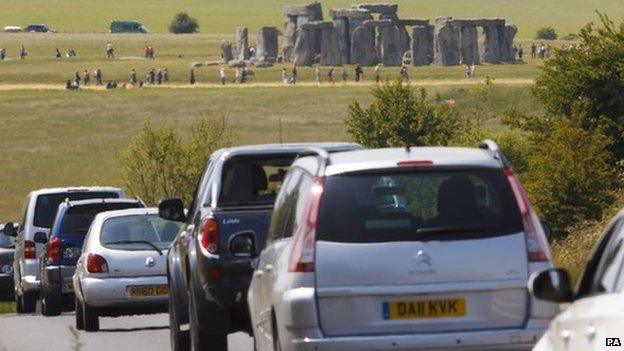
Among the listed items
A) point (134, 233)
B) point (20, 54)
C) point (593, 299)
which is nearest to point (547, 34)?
point (20, 54)

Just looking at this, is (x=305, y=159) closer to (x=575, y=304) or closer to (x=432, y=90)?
(x=575, y=304)

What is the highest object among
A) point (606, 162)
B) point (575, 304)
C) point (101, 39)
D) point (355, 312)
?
point (575, 304)

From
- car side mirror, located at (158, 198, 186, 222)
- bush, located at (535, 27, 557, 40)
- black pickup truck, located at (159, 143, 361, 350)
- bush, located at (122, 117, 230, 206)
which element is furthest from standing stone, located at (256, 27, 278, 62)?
black pickup truck, located at (159, 143, 361, 350)

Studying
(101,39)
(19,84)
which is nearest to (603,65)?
(19,84)

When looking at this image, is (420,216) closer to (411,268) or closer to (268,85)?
(411,268)

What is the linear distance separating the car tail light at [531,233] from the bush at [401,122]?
55071 millimetres

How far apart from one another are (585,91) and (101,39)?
134446 mm

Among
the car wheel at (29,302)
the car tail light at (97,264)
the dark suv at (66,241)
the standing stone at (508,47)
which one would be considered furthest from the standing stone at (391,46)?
the car tail light at (97,264)

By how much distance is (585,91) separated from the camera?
139 feet

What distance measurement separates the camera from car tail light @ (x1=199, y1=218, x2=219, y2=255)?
46.5ft

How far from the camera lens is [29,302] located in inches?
1120

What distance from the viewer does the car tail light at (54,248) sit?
82.2ft

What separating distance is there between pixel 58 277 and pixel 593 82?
65.1ft

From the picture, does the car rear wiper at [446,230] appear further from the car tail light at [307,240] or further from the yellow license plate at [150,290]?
the yellow license plate at [150,290]
